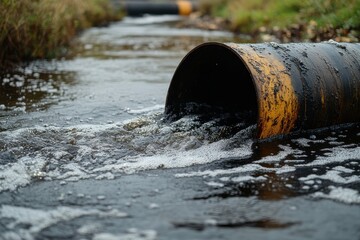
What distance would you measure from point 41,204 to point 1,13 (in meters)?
4.19

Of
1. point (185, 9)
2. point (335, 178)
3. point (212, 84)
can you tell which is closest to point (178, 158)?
point (335, 178)

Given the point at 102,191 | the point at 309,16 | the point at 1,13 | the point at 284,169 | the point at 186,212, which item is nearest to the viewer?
the point at 186,212

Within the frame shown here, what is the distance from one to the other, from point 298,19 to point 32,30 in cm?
568

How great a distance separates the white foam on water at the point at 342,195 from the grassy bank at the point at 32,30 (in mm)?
4871

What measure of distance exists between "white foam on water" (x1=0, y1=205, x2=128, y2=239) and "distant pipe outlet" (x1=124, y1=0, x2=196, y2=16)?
1797 cm

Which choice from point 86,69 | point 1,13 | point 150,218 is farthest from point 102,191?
point 86,69

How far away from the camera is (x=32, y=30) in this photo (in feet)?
23.1

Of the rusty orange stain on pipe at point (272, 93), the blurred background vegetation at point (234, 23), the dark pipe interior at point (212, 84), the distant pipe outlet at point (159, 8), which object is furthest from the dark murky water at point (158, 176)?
the distant pipe outlet at point (159, 8)

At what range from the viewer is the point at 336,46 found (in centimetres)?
409

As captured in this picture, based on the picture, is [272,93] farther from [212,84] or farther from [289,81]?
[212,84]

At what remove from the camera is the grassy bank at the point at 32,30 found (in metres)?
6.28

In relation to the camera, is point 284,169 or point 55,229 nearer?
point 55,229

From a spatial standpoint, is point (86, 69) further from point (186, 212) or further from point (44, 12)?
point (186, 212)

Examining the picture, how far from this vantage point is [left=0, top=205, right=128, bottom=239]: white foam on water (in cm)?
236
